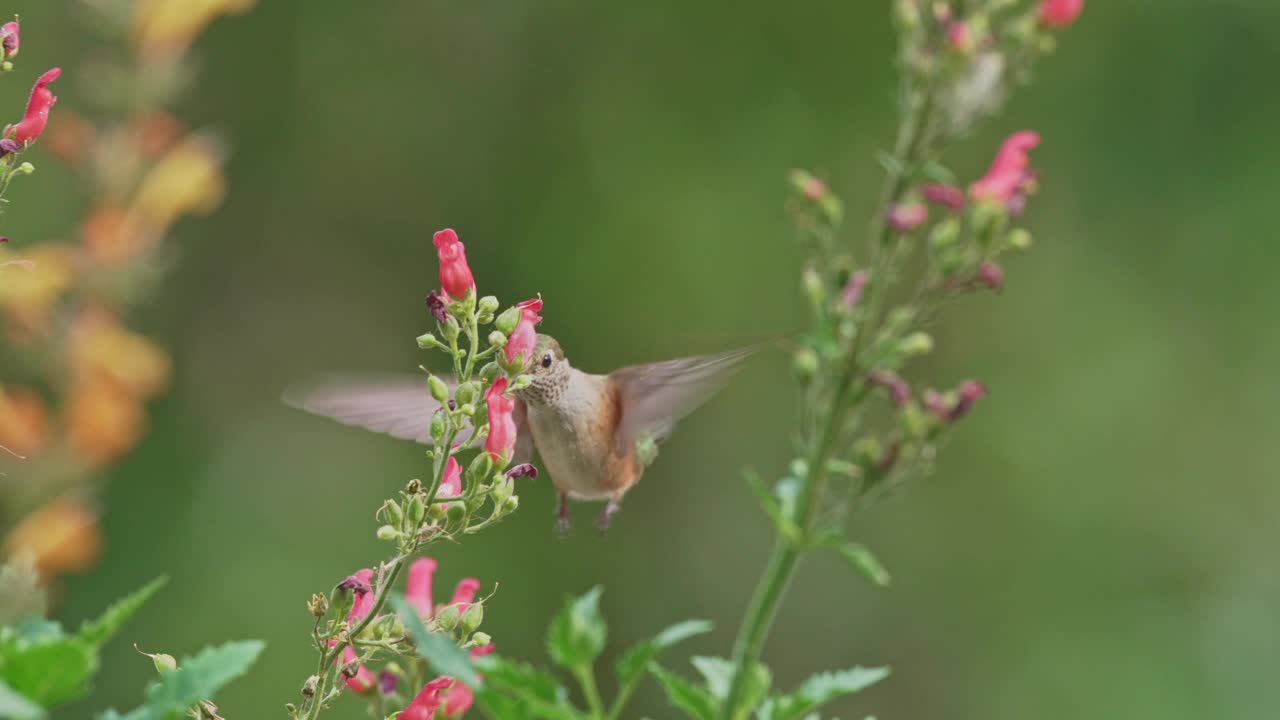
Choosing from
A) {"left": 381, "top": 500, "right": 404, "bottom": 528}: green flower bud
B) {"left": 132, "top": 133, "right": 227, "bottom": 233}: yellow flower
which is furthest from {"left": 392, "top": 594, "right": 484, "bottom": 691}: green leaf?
{"left": 132, "top": 133, "right": 227, "bottom": 233}: yellow flower

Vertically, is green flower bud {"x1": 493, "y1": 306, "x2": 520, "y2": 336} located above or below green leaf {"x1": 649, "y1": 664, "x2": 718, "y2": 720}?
above

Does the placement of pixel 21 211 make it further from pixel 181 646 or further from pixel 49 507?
pixel 49 507

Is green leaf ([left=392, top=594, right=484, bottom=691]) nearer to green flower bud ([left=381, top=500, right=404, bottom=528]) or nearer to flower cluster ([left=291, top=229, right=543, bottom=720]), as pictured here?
flower cluster ([left=291, top=229, right=543, bottom=720])

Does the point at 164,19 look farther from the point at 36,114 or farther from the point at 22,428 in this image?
the point at 36,114

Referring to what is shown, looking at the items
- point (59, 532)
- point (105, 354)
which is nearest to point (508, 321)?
point (59, 532)

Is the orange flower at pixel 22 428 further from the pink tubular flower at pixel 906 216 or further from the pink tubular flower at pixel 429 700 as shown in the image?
the pink tubular flower at pixel 906 216

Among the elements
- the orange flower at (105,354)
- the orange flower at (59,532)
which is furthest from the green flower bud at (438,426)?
the orange flower at (105,354)
